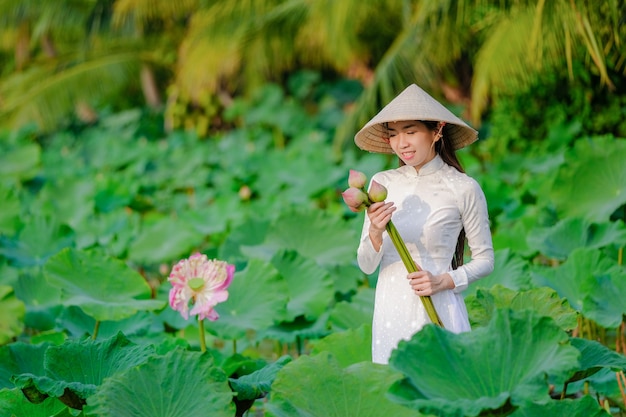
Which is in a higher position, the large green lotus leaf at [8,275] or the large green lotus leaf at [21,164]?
the large green lotus leaf at [8,275]

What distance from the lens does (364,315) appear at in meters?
2.91

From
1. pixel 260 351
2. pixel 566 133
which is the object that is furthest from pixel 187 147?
pixel 260 351

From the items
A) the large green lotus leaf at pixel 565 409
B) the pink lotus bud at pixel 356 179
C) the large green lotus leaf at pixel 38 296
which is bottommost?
the large green lotus leaf at pixel 38 296

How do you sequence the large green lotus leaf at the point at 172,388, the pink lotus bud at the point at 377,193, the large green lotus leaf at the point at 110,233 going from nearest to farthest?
1. the pink lotus bud at the point at 377,193
2. the large green lotus leaf at the point at 172,388
3. the large green lotus leaf at the point at 110,233

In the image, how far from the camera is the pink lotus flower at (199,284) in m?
2.33

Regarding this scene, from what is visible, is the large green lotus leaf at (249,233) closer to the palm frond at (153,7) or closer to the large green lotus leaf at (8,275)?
the large green lotus leaf at (8,275)

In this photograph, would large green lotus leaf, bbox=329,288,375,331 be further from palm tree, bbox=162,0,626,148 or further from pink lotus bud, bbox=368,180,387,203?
palm tree, bbox=162,0,626,148

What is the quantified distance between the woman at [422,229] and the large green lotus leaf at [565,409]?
0.24m

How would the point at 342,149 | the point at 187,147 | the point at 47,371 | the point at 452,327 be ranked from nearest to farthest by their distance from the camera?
the point at 452,327 → the point at 47,371 → the point at 342,149 → the point at 187,147

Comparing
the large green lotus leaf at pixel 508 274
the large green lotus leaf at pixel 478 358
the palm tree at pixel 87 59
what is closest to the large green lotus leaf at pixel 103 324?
the large green lotus leaf at pixel 508 274

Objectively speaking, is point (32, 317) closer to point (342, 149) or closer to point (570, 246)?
point (570, 246)

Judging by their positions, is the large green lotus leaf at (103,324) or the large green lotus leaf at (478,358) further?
the large green lotus leaf at (103,324)

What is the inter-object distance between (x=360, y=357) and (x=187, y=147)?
7255 mm

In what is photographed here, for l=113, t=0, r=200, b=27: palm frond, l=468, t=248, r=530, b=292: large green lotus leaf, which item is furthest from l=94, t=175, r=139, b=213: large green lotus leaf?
l=113, t=0, r=200, b=27: palm frond
